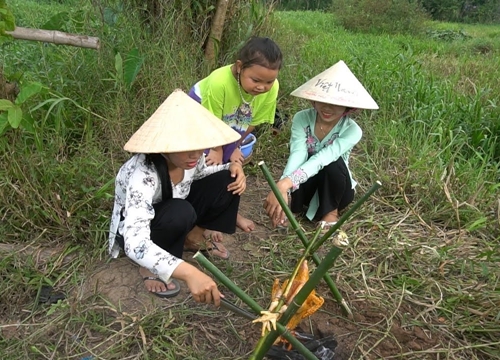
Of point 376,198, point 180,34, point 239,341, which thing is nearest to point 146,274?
point 239,341

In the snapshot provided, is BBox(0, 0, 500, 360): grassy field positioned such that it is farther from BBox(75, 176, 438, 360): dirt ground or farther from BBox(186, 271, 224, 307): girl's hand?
BBox(186, 271, 224, 307): girl's hand

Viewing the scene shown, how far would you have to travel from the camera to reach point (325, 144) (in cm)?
229

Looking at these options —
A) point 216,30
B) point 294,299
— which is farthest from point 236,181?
point 216,30

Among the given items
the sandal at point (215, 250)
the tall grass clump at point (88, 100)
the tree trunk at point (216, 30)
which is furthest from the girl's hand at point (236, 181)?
the tree trunk at point (216, 30)

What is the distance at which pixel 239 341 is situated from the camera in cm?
162

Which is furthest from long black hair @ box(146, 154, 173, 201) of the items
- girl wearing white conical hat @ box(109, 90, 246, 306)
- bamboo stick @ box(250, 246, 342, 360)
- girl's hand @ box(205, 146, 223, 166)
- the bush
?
the bush

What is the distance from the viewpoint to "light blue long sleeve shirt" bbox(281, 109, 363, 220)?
2.12 m

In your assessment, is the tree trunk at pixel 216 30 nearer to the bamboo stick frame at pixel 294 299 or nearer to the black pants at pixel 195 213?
the black pants at pixel 195 213

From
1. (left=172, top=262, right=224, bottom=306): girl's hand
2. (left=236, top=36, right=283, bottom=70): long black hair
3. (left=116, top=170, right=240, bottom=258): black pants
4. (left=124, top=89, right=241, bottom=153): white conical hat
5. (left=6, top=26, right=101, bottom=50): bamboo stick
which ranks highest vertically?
(left=236, top=36, right=283, bottom=70): long black hair

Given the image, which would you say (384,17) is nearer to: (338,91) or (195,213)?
(338,91)

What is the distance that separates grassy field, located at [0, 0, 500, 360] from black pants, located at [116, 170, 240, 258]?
0.21m

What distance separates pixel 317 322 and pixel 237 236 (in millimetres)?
670

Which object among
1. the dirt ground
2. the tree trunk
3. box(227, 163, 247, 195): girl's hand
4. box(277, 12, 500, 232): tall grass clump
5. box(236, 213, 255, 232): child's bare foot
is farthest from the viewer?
the tree trunk

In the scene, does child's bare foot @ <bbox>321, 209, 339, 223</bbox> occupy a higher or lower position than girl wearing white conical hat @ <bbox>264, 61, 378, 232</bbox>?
lower
